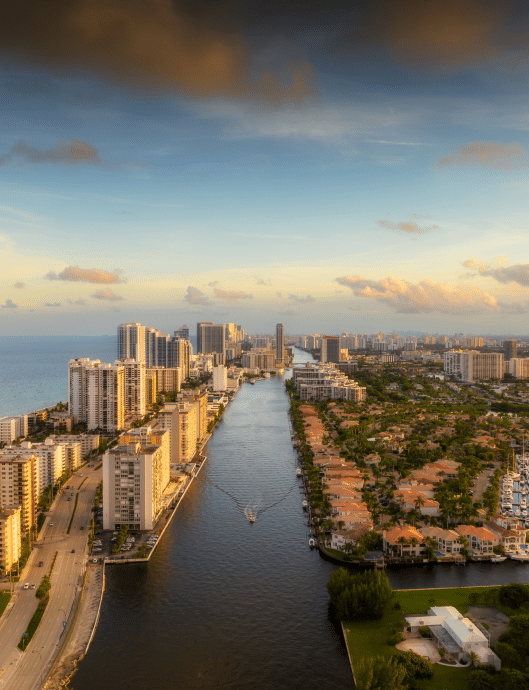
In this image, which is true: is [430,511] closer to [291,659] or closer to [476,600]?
[476,600]

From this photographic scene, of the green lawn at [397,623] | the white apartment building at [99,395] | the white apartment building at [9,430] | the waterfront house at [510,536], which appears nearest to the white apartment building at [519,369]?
the white apartment building at [99,395]

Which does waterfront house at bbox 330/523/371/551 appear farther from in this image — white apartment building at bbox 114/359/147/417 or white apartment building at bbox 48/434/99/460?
white apartment building at bbox 114/359/147/417

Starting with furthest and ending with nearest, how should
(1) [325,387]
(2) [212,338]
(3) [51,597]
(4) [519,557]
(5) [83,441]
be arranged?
(2) [212,338] < (1) [325,387] < (5) [83,441] < (4) [519,557] < (3) [51,597]

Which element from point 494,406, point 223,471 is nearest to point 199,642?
point 223,471

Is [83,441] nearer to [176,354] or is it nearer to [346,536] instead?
[346,536]

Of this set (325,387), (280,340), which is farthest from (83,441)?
(280,340)

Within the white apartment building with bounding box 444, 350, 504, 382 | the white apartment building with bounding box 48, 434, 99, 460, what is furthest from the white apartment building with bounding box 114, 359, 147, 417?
the white apartment building with bounding box 444, 350, 504, 382
